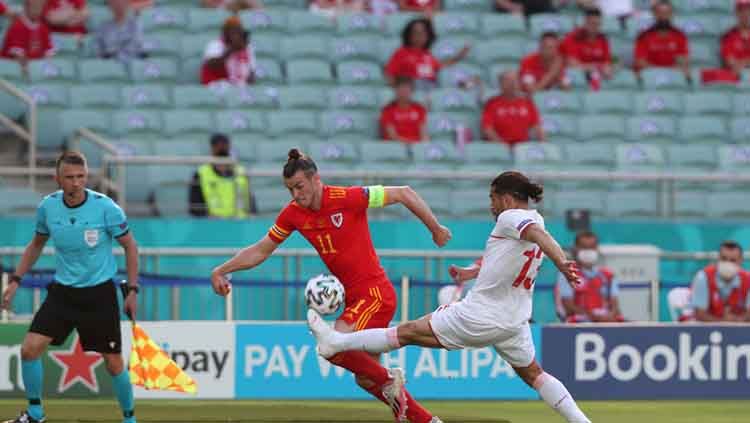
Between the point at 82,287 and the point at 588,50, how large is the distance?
11.6m

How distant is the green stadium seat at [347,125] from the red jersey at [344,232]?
8.70 meters

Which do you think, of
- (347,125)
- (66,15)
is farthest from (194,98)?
(66,15)

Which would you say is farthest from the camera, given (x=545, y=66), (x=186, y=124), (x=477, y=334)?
(x=545, y=66)

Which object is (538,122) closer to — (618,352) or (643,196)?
(643,196)

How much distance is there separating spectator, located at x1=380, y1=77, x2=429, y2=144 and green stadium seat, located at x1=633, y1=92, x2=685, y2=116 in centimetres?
311

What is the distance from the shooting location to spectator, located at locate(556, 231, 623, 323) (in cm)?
1748

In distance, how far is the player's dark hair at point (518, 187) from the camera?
11.0m

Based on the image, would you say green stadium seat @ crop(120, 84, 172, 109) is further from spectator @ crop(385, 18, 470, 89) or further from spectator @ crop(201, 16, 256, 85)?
spectator @ crop(385, 18, 470, 89)

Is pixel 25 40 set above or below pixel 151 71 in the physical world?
above

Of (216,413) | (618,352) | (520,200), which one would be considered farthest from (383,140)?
(520,200)

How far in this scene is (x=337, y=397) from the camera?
52.5 feet

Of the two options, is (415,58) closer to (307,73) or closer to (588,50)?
(307,73)

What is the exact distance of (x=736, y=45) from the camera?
2294cm

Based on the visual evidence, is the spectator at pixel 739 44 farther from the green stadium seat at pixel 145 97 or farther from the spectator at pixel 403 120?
the green stadium seat at pixel 145 97
